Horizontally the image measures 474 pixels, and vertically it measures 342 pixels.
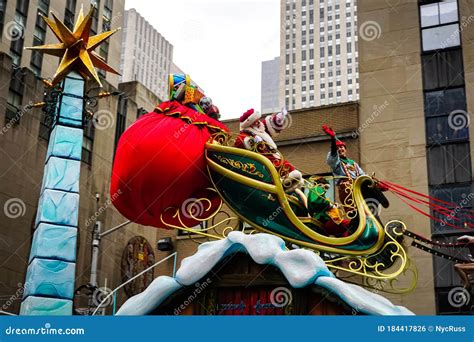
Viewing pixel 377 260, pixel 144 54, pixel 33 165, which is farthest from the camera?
pixel 144 54

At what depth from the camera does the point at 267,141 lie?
15742 mm

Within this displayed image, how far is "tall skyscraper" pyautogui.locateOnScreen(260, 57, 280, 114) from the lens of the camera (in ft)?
539

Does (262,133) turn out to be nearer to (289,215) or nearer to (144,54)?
(289,215)

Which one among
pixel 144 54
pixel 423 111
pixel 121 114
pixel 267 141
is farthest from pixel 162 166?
pixel 144 54

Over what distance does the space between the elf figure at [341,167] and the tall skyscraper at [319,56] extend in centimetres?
11918

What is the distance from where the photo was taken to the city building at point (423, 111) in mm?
21984

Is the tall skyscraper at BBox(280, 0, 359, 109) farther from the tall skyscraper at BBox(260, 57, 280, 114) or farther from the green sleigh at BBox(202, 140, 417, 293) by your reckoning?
the green sleigh at BBox(202, 140, 417, 293)

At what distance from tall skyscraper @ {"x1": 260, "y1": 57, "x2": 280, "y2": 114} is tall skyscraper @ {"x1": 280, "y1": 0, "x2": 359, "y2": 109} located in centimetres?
2396

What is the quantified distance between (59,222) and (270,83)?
155241mm

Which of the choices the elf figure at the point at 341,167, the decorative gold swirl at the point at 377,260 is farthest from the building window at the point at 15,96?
the decorative gold swirl at the point at 377,260

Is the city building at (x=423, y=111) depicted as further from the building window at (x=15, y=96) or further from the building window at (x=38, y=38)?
the building window at (x=38, y=38)

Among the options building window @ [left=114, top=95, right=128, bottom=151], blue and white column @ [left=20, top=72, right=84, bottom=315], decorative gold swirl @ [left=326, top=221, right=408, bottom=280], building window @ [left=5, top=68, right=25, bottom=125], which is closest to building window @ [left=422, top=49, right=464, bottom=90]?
decorative gold swirl @ [left=326, top=221, right=408, bottom=280]
